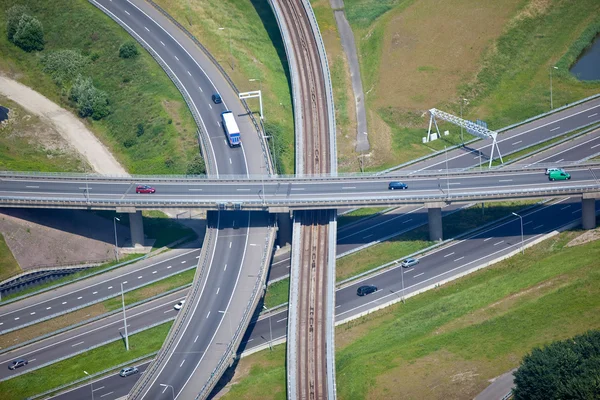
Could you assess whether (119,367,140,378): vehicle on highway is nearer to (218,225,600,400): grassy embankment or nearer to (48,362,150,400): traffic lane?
(48,362,150,400): traffic lane

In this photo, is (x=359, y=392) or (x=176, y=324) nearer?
(x=359, y=392)

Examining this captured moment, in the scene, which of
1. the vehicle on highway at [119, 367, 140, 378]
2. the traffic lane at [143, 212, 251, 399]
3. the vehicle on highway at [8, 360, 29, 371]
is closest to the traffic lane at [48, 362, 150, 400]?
the vehicle on highway at [119, 367, 140, 378]

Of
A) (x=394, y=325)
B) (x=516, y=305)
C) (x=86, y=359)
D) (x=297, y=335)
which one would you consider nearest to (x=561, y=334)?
(x=516, y=305)

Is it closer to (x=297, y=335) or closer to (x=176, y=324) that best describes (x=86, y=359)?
(x=176, y=324)

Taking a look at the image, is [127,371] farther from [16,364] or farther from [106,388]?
[16,364]

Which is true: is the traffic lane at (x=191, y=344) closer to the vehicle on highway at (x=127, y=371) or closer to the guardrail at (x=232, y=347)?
the guardrail at (x=232, y=347)
